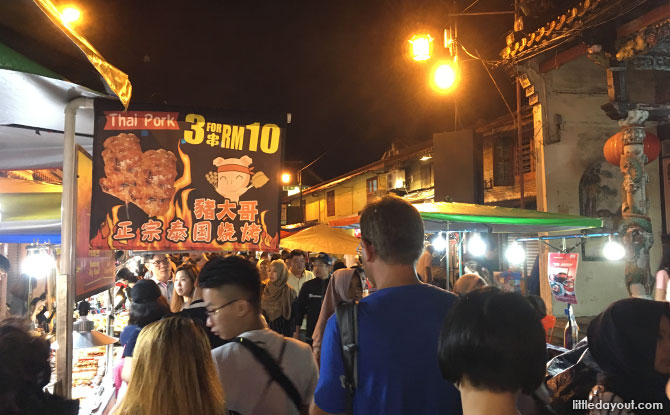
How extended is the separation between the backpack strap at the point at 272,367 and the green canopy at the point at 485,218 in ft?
16.3

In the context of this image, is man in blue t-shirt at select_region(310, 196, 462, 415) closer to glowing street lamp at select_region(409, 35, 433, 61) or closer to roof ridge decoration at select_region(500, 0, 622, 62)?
roof ridge decoration at select_region(500, 0, 622, 62)

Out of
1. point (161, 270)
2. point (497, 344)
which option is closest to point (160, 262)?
point (161, 270)

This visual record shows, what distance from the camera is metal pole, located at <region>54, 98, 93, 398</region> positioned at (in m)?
2.84

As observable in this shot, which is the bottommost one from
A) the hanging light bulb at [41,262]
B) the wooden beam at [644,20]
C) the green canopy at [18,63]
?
the hanging light bulb at [41,262]

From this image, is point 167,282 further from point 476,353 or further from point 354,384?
point 476,353

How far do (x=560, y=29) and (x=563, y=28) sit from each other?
0.32 ft

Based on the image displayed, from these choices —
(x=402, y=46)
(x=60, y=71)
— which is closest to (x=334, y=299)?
(x=60, y=71)

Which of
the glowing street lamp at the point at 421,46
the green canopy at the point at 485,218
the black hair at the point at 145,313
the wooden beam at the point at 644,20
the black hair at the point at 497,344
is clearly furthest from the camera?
the glowing street lamp at the point at 421,46

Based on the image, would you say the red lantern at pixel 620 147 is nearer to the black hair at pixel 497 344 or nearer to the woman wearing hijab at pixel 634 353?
the woman wearing hijab at pixel 634 353

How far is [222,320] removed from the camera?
290 cm

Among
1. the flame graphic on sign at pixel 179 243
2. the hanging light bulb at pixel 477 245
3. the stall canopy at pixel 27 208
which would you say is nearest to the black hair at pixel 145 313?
the flame graphic on sign at pixel 179 243

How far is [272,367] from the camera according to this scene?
264 centimetres

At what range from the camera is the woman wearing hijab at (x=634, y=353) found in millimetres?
2484

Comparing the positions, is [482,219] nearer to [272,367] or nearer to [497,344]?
[272,367]
